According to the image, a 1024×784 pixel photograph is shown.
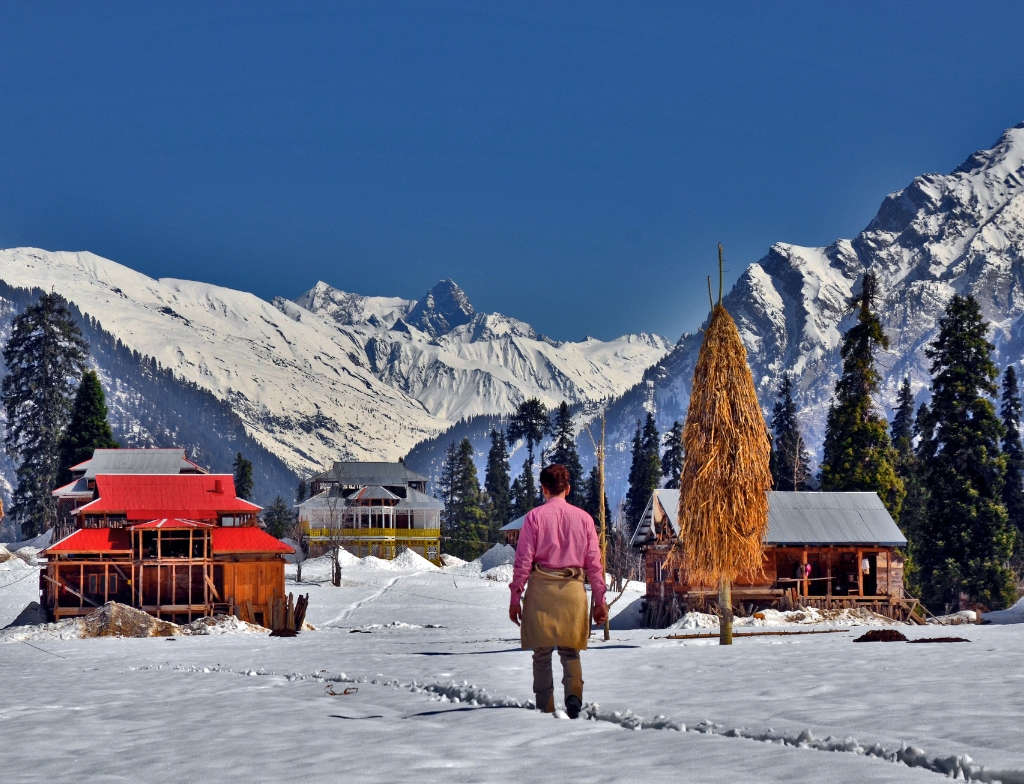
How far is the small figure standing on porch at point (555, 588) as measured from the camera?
10250 mm

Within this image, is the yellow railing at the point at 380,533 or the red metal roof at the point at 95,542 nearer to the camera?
the red metal roof at the point at 95,542

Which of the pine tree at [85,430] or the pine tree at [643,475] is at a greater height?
the pine tree at [85,430]

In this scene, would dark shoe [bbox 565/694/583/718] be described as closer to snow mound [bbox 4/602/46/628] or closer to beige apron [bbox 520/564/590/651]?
beige apron [bbox 520/564/590/651]

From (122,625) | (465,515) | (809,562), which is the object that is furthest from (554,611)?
(465,515)

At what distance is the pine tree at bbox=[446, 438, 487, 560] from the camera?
10169 centimetres

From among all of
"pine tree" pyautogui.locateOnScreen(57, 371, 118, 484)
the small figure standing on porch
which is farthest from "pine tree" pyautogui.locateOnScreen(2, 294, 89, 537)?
the small figure standing on porch

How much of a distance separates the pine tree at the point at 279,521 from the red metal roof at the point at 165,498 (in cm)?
5569

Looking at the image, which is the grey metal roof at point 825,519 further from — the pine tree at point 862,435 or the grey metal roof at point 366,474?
the grey metal roof at point 366,474

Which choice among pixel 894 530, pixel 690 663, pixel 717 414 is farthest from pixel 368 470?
pixel 690 663

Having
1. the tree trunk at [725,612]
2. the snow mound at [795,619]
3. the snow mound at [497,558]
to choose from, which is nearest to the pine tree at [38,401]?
the snow mound at [497,558]

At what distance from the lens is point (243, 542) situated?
45.6 metres

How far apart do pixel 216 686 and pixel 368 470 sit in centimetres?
8877

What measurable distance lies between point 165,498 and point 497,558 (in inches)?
1430

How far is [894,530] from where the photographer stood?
4512 cm
